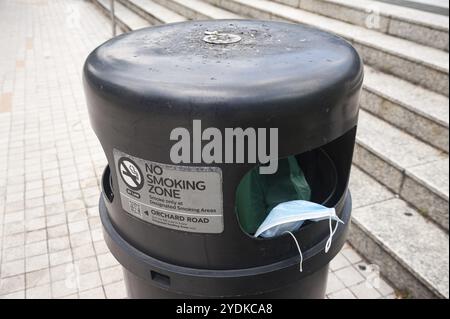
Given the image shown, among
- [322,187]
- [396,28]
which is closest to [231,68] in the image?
[322,187]

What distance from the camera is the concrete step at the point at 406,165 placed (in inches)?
95.0

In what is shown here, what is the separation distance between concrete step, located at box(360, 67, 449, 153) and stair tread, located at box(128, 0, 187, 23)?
13.8 feet

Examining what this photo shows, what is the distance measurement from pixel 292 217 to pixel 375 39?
317cm

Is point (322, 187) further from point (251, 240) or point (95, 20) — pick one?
point (95, 20)

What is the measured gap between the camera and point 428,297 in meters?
2.14

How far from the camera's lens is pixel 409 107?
2.85 meters

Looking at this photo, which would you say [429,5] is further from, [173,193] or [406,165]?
[173,193]

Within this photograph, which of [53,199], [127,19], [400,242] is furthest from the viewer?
[127,19]

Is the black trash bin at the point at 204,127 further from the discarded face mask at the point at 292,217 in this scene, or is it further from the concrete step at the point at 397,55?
the concrete step at the point at 397,55

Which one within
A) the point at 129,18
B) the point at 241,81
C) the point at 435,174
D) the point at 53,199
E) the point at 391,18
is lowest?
the point at 53,199

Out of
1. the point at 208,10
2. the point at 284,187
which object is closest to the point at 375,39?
the point at 284,187

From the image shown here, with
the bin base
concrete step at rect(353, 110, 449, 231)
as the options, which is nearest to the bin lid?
the bin base

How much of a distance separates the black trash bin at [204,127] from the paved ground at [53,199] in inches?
55.6

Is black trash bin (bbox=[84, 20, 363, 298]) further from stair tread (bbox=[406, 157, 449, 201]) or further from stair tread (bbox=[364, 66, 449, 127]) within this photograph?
stair tread (bbox=[364, 66, 449, 127])
